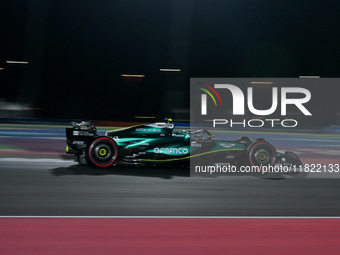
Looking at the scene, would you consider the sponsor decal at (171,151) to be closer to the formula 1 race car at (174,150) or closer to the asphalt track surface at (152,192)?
the formula 1 race car at (174,150)

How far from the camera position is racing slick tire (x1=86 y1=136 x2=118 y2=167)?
22.5 feet

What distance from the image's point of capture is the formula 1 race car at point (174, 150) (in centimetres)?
686

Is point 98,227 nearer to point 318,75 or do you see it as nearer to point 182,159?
point 182,159

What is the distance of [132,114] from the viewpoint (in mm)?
23703

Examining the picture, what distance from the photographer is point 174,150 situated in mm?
6906

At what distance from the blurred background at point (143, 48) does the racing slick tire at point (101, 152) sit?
16.5 meters

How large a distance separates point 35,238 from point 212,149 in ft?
13.4

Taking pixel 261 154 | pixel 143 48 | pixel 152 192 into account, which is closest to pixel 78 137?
pixel 152 192

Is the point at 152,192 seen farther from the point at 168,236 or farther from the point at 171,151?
the point at 168,236

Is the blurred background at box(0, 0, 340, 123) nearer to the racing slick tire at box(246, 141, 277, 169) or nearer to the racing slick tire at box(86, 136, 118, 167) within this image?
the racing slick tire at box(86, 136, 118, 167)

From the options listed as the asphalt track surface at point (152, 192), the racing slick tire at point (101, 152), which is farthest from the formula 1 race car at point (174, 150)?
the asphalt track surface at point (152, 192)

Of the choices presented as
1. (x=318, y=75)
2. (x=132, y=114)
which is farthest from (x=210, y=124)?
(x=318, y=75)

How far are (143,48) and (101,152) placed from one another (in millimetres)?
18941

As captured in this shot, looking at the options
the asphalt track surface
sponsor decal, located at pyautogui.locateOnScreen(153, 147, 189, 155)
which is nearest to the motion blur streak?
the asphalt track surface
